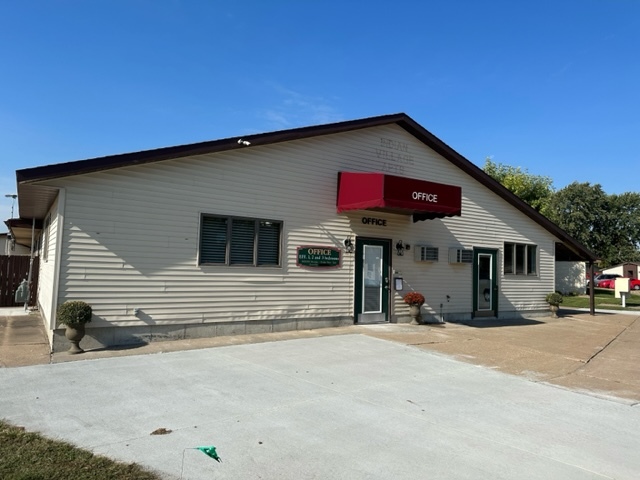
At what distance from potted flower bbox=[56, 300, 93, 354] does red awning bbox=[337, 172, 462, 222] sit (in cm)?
624

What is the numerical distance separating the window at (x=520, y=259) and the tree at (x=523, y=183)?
30209 millimetres

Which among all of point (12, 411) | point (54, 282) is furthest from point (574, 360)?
point (54, 282)

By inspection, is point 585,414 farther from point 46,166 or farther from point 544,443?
point 46,166

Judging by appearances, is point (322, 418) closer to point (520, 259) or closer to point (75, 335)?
point (75, 335)

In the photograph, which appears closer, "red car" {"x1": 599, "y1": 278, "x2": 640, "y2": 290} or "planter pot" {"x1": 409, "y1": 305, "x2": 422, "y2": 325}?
"planter pot" {"x1": 409, "y1": 305, "x2": 422, "y2": 325}

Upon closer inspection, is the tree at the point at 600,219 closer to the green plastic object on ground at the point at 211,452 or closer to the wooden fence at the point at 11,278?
the wooden fence at the point at 11,278

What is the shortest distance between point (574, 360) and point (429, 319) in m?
5.08

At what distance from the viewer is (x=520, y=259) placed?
56.1ft

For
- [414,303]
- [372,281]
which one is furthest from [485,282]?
[372,281]

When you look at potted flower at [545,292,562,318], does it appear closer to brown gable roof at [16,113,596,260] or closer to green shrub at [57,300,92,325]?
brown gable roof at [16,113,596,260]

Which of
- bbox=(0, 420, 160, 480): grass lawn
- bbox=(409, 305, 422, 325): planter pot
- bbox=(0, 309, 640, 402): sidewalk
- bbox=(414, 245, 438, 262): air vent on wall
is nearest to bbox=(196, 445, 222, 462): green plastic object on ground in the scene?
bbox=(0, 420, 160, 480): grass lawn

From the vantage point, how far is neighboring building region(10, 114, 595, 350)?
8.69m

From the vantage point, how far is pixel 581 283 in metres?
42.2

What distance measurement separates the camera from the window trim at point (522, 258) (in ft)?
54.1
